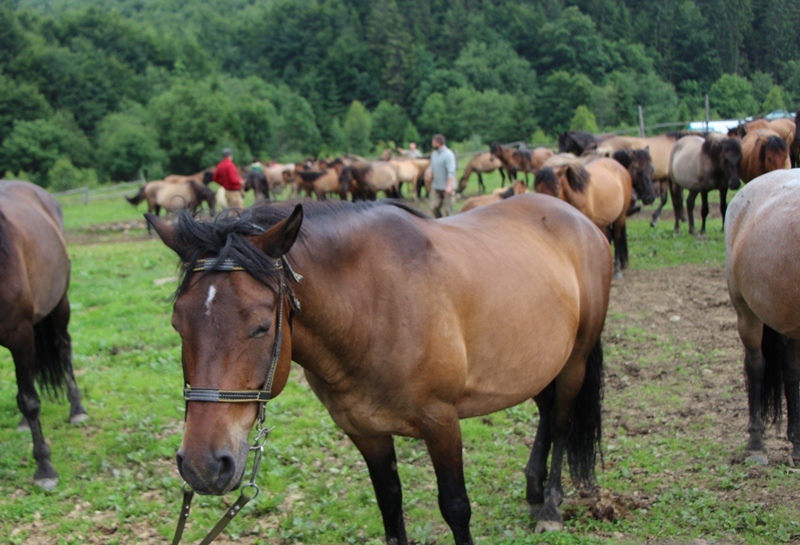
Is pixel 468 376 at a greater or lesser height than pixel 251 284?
lesser

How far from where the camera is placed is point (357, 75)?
8662 cm

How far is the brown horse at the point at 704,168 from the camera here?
1138cm

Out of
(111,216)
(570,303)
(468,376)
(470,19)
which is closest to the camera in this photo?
(468,376)

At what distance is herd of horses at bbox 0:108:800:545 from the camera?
219cm

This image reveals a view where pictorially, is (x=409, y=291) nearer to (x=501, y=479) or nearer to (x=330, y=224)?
(x=330, y=224)

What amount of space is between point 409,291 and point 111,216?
80.2 feet

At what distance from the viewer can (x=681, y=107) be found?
19.4 metres

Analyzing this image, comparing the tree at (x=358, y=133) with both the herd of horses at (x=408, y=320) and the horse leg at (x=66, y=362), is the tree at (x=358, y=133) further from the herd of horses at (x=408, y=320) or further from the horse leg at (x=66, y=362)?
the herd of horses at (x=408, y=320)

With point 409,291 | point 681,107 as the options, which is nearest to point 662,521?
point 409,291

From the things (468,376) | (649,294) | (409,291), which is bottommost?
(649,294)

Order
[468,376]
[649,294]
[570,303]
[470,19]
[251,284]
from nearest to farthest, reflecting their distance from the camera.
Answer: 1. [251,284]
2. [468,376]
3. [570,303]
4. [649,294]
5. [470,19]

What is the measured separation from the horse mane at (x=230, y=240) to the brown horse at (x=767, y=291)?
285 cm

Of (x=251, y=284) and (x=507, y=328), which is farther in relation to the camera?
(x=507, y=328)

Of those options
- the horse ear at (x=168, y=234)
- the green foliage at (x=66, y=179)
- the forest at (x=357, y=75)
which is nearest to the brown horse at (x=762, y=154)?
the forest at (x=357, y=75)
